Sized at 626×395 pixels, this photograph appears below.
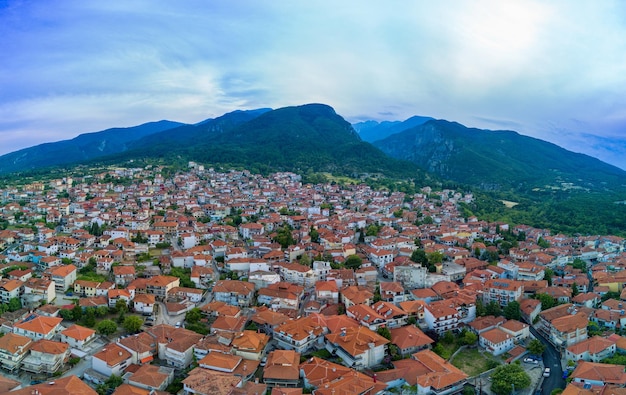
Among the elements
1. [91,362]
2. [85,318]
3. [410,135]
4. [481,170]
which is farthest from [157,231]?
[410,135]

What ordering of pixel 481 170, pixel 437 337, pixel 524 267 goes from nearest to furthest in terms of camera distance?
pixel 437 337 → pixel 524 267 → pixel 481 170

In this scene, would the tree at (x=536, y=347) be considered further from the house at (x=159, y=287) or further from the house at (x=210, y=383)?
the house at (x=159, y=287)

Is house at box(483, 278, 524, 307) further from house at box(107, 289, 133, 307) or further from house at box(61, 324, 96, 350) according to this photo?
house at box(61, 324, 96, 350)

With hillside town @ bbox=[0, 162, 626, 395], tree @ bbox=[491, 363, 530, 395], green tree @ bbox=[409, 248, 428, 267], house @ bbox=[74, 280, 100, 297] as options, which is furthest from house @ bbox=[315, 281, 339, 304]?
house @ bbox=[74, 280, 100, 297]

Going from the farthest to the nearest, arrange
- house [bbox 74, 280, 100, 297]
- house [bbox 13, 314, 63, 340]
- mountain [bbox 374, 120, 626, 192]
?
mountain [bbox 374, 120, 626, 192] < house [bbox 74, 280, 100, 297] < house [bbox 13, 314, 63, 340]

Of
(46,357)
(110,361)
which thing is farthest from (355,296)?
(46,357)

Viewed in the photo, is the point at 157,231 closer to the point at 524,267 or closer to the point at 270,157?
the point at 524,267
